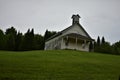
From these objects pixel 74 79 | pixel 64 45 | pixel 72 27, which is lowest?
pixel 74 79

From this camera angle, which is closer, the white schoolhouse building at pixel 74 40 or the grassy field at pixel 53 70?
the grassy field at pixel 53 70

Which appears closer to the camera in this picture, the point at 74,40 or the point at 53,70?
the point at 53,70

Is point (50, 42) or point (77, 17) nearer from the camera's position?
point (77, 17)

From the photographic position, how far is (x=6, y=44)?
201 feet

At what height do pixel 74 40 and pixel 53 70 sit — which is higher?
pixel 74 40

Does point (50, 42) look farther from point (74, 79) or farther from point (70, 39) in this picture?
point (74, 79)

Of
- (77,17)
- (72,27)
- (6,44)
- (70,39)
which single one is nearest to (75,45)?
(70,39)

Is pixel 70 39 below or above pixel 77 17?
below

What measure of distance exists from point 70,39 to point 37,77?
30.2m

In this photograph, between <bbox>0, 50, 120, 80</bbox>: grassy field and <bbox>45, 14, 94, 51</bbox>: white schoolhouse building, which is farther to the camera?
<bbox>45, 14, 94, 51</bbox>: white schoolhouse building

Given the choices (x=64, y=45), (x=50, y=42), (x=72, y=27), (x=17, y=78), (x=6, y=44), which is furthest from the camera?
(x=6, y=44)

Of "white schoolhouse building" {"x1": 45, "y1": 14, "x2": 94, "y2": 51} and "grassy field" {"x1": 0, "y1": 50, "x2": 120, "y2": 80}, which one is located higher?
"white schoolhouse building" {"x1": 45, "y1": 14, "x2": 94, "y2": 51}

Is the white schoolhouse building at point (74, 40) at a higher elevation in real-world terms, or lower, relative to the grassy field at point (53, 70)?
higher

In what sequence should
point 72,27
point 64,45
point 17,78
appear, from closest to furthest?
point 17,78 → point 64,45 → point 72,27
